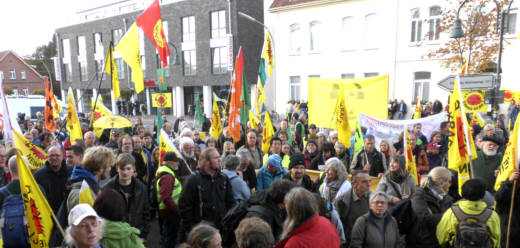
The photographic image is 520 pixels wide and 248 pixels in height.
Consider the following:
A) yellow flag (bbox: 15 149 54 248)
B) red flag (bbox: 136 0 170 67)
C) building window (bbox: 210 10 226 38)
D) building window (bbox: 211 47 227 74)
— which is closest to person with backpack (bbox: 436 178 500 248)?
yellow flag (bbox: 15 149 54 248)

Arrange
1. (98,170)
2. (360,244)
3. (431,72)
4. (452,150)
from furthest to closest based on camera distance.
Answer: (431,72), (452,150), (98,170), (360,244)

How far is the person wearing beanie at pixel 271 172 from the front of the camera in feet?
14.6

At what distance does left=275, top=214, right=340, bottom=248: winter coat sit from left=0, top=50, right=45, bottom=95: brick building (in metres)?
57.4

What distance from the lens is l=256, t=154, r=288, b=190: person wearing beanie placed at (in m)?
4.45

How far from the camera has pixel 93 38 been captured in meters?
35.8

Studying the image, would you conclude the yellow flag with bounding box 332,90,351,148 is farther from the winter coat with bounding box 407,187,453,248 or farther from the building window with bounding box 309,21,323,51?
the building window with bounding box 309,21,323,51

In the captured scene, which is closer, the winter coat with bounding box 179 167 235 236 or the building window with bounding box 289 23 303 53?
the winter coat with bounding box 179 167 235 236

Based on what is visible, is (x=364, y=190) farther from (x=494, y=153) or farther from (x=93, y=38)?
(x=93, y=38)

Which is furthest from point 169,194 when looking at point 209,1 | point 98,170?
point 209,1

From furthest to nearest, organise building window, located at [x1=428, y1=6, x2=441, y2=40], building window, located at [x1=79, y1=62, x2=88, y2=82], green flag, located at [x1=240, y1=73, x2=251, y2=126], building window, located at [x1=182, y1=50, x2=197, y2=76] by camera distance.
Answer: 1. building window, located at [x1=79, y1=62, x2=88, y2=82]
2. building window, located at [x1=182, y1=50, x2=197, y2=76]
3. building window, located at [x1=428, y1=6, x2=441, y2=40]
4. green flag, located at [x1=240, y1=73, x2=251, y2=126]

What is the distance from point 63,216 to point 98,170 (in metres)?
0.55

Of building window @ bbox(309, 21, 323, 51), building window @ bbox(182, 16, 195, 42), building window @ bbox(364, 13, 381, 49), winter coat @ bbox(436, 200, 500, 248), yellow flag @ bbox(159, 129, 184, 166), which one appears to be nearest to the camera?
winter coat @ bbox(436, 200, 500, 248)

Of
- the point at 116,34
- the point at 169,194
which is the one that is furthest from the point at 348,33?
the point at 116,34

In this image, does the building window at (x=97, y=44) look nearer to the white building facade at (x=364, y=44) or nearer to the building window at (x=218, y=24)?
the building window at (x=218, y=24)
